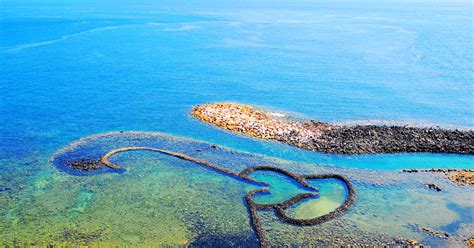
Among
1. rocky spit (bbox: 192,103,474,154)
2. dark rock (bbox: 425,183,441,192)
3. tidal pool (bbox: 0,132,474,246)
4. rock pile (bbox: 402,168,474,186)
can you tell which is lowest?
tidal pool (bbox: 0,132,474,246)

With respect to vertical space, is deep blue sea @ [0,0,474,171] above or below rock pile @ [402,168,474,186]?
above

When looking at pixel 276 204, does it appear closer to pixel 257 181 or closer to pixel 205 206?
pixel 257 181

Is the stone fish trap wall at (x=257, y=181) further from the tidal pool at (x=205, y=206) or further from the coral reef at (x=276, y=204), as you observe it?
the tidal pool at (x=205, y=206)

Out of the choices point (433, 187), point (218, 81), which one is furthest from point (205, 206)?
point (218, 81)

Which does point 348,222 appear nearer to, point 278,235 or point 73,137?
point 278,235

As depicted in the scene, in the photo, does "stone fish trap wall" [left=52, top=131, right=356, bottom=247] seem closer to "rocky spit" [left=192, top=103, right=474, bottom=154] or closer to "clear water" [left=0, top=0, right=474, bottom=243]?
"clear water" [left=0, top=0, right=474, bottom=243]

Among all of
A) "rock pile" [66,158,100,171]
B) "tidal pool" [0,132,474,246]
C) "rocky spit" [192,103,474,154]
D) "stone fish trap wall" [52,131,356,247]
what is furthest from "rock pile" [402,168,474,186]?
"rock pile" [66,158,100,171]

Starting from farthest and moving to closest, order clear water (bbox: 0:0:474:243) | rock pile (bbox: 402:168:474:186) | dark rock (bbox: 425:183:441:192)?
clear water (bbox: 0:0:474:243) → rock pile (bbox: 402:168:474:186) → dark rock (bbox: 425:183:441:192)
